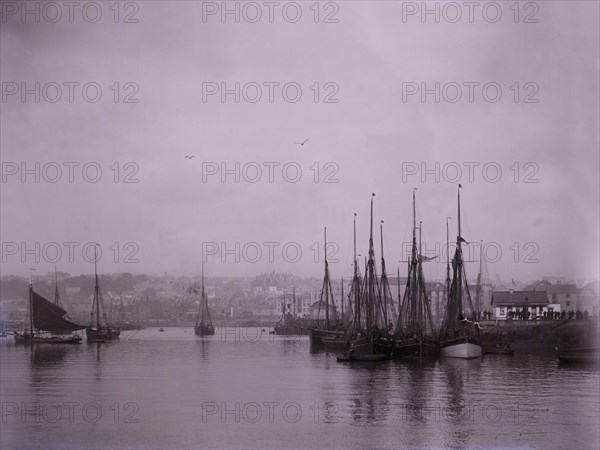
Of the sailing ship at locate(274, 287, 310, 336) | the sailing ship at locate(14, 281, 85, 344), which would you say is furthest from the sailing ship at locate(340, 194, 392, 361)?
the sailing ship at locate(274, 287, 310, 336)

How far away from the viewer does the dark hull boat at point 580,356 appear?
2281 centimetres

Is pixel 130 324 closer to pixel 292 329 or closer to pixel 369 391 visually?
pixel 292 329

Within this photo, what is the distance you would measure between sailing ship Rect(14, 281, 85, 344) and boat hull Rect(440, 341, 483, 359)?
51.9 ft

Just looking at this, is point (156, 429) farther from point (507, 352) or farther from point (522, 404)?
point (507, 352)

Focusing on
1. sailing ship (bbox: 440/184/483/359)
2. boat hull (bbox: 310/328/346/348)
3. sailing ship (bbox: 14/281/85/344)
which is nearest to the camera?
sailing ship (bbox: 440/184/483/359)

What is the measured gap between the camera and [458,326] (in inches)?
1072

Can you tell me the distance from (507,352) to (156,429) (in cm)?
1696

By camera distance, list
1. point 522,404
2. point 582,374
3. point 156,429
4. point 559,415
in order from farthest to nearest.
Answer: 1. point 582,374
2. point 522,404
3. point 559,415
4. point 156,429

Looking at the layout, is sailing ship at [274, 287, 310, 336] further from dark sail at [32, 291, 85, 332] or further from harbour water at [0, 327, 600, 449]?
harbour water at [0, 327, 600, 449]

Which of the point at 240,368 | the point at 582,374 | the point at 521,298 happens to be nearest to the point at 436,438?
the point at 582,374

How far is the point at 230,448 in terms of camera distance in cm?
1126

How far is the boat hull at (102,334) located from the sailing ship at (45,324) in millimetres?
1668

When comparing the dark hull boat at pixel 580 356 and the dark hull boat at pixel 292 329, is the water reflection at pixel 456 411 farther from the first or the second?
the dark hull boat at pixel 292 329

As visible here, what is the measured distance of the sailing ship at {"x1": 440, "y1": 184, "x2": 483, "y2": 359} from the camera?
82.0 ft
